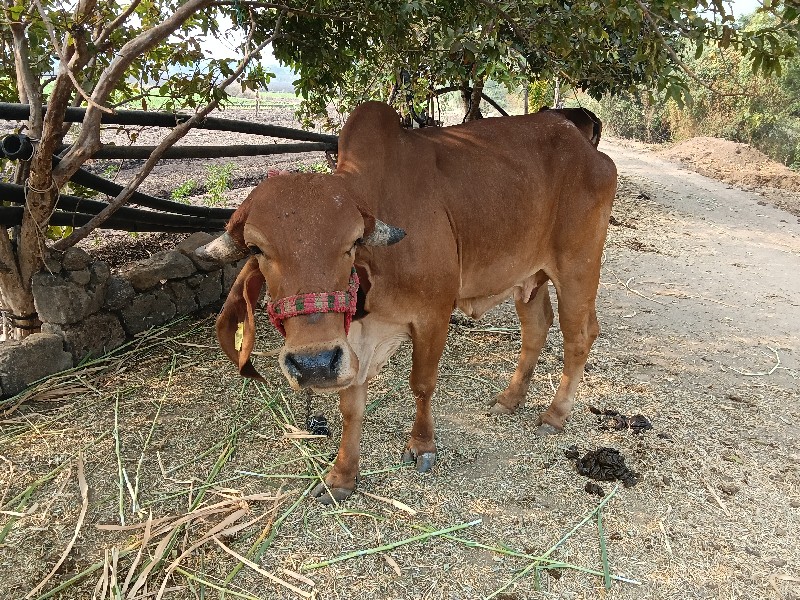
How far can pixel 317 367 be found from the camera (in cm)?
207

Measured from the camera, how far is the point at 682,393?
13.3 feet

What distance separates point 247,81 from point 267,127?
1301 mm

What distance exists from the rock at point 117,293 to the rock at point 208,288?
63cm

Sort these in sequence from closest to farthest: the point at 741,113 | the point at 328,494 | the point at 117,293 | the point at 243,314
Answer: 1. the point at 243,314
2. the point at 328,494
3. the point at 117,293
4. the point at 741,113

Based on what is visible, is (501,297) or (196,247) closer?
(501,297)

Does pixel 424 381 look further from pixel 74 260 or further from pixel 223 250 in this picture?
pixel 74 260

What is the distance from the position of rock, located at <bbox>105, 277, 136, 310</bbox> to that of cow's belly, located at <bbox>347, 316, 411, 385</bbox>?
2.22m

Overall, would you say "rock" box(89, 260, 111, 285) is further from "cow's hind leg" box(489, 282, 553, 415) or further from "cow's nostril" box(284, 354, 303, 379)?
"cow's hind leg" box(489, 282, 553, 415)

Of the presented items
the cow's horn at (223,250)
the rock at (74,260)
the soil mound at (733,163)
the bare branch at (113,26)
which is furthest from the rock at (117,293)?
the soil mound at (733,163)

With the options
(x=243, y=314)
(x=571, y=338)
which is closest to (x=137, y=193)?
(x=243, y=314)

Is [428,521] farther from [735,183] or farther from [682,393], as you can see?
[735,183]

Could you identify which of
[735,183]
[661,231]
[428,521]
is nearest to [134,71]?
[428,521]

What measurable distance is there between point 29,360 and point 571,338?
10.6 feet

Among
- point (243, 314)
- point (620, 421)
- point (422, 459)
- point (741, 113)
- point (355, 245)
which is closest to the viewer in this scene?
point (355, 245)
